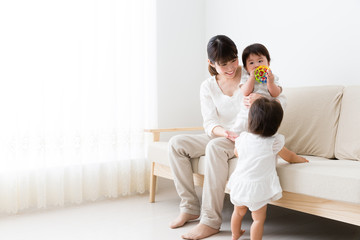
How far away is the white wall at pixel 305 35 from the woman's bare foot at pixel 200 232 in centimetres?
126

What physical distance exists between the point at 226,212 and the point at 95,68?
1.36 m

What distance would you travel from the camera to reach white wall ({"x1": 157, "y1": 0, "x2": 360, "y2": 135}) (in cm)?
227

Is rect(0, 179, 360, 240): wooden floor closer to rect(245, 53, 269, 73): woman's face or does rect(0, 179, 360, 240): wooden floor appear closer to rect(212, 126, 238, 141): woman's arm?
rect(212, 126, 238, 141): woman's arm

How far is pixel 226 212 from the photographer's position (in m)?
2.31

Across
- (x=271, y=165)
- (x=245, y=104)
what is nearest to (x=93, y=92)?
(x=245, y=104)

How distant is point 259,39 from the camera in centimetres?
275

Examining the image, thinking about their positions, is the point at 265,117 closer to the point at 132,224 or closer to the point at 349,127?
the point at 349,127

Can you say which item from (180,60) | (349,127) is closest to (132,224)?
(349,127)

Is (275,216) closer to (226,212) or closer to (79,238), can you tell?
(226,212)

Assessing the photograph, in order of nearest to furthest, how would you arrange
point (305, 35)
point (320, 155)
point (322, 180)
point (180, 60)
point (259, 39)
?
point (322, 180) → point (320, 155) → point (305, 35) → point (259, 39) → point (180, 60)

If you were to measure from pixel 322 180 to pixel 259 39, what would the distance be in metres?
1.55

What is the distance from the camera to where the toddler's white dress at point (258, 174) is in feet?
5.17

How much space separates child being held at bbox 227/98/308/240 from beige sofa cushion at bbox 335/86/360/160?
0.55 metres

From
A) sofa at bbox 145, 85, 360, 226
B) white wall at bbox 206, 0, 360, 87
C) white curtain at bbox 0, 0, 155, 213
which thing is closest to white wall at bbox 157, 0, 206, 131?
white curtain at bbox 0, 0, 155, 213
